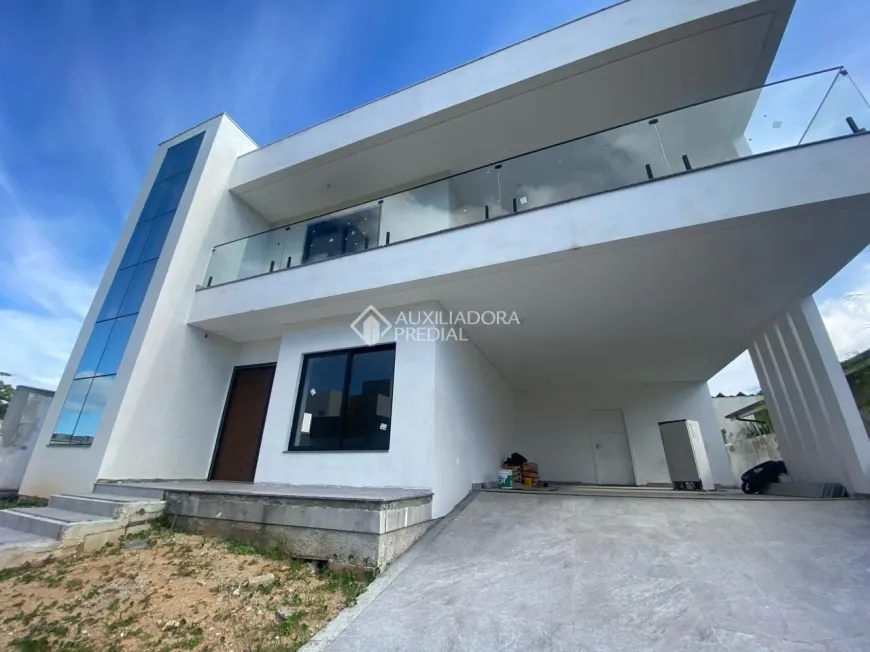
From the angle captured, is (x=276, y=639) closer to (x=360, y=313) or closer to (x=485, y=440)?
(x=360, y=313)

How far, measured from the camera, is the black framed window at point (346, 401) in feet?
15.0

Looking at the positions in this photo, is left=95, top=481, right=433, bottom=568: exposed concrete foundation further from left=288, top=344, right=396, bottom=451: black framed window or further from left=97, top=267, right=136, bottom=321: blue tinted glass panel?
left=97, top=267, right=136, bottom=321: blue tinted glass panel

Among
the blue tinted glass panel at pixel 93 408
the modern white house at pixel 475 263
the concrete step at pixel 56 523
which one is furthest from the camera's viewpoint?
the blue tinted glass panel at pixel 93 408

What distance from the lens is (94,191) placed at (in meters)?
7.91

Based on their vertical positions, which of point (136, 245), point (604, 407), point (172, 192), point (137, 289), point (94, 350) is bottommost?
point (604, 407)

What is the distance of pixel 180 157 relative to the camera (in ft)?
23.2

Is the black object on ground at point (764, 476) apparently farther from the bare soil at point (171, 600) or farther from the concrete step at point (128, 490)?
the concrete step at point (128, 490)

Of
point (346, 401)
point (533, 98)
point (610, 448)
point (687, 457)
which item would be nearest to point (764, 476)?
point (687, 457)

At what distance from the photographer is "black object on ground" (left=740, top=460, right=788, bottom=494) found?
214 inches

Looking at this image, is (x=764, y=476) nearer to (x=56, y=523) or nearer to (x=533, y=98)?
(x=533, y=98)

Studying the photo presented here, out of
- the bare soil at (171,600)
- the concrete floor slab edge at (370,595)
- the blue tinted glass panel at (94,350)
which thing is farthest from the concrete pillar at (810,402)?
the blue tinted glass panel at (94,350)

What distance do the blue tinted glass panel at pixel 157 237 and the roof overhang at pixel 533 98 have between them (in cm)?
145

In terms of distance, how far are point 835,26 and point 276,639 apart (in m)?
8.06

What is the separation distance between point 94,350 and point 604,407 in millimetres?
10897
